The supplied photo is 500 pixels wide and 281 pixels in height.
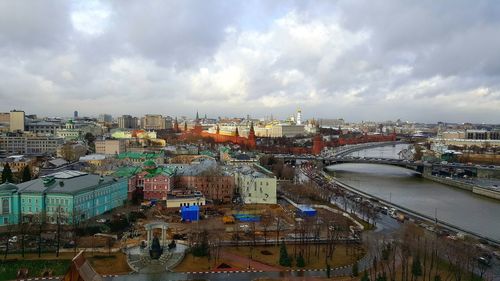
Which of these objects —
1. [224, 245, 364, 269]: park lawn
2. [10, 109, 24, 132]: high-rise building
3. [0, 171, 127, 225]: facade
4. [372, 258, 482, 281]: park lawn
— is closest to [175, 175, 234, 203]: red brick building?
[0, 171, 127, 225]: facade

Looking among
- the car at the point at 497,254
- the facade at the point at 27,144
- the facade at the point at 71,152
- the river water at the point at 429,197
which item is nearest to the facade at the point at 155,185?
the river water at the point at 429,197

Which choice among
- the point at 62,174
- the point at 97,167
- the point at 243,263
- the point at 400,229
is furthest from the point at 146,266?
the point at 97,167

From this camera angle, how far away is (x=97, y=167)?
18719 millimetres

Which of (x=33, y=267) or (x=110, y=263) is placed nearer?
(x=33, y=267)

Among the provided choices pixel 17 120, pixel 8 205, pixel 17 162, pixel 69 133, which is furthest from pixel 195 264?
pixel 17 120

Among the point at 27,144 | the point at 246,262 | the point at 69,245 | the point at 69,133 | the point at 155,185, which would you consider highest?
the point at 69,133

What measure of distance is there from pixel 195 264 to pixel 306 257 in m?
2.35

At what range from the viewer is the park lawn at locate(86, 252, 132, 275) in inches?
333

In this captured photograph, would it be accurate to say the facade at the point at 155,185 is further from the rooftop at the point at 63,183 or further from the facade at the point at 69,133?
the facade at the point at 69,133

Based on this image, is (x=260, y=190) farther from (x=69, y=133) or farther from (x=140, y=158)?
(x=69, y=133)

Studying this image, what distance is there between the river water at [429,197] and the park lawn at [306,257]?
485 centimetres

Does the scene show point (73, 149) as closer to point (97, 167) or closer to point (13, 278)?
point (97, 167)

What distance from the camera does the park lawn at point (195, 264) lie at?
8609 millimetres

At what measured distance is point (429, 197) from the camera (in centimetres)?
1831
